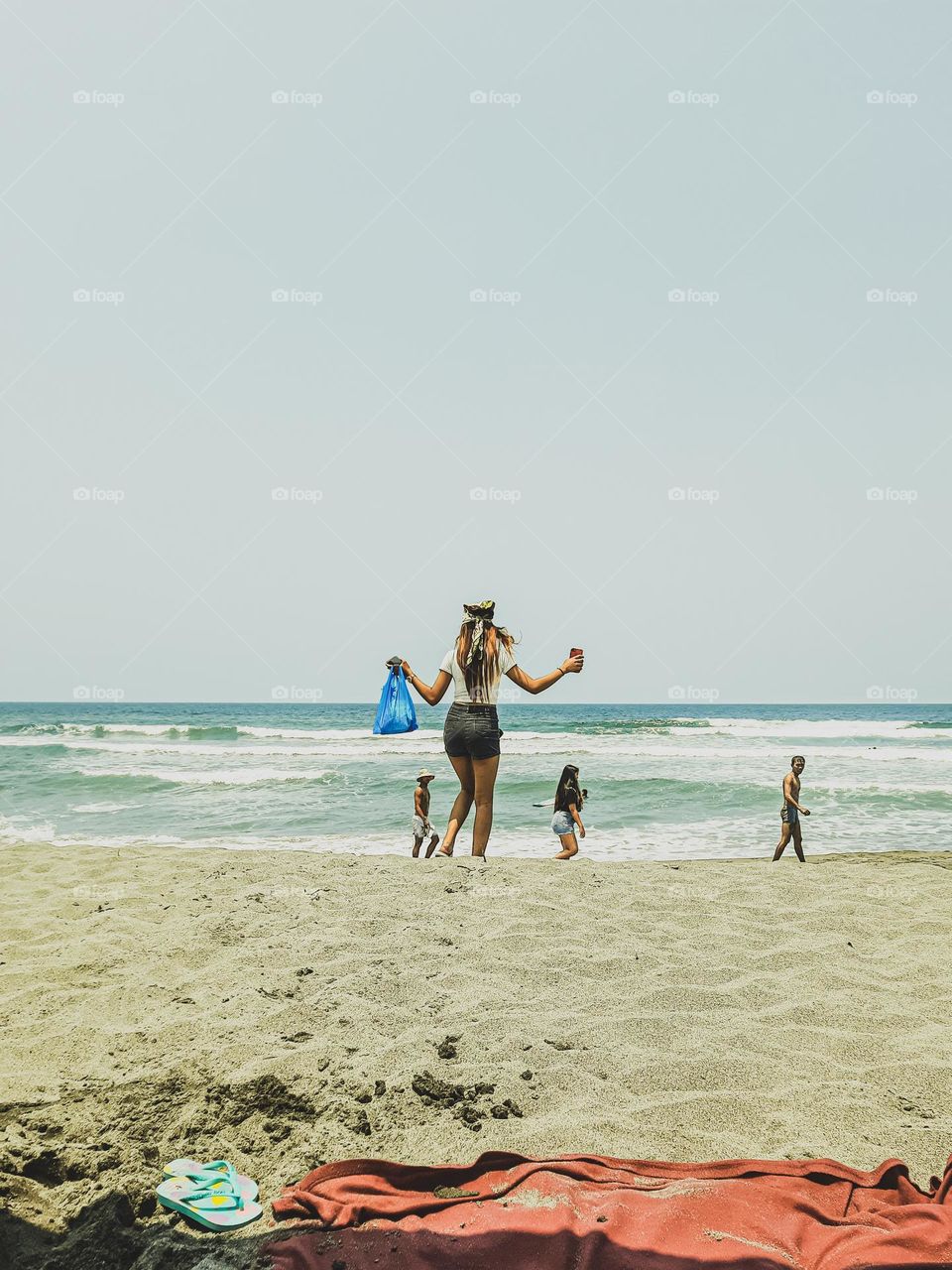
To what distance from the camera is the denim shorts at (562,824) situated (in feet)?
32.3

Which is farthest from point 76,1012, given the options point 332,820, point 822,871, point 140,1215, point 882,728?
point 882,728

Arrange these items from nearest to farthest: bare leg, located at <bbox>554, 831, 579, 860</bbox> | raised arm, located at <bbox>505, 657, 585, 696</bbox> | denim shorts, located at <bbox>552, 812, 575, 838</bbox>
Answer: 1. raised arm, located at <bbox>505, 657, 585, 696</bbox>
2. bare leg, located at <bbox>554, 831, 579, 860</bbox>
3. denim shorts, located at <bbox>552, 812, 575, 838</bbox>

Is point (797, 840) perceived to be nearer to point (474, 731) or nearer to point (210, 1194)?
point (474, 731)

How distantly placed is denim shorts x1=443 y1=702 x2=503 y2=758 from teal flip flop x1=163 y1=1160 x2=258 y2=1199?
430 cm

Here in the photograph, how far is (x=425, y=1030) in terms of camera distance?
13.2 feet

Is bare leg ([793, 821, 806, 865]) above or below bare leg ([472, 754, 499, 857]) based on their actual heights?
below

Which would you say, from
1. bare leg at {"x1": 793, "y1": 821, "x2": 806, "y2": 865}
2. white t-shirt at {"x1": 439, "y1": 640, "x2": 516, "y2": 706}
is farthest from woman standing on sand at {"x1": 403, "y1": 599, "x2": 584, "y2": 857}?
bare leg at {"x1": 793, "y1": 821, "x2": 806, "y2": 865}

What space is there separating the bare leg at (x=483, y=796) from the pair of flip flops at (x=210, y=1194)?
431 cm

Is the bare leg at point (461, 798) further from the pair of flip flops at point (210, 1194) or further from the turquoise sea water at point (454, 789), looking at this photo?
the pair of flip flops at point (210, 1194)

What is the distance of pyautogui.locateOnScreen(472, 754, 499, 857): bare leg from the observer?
7082 millimetres

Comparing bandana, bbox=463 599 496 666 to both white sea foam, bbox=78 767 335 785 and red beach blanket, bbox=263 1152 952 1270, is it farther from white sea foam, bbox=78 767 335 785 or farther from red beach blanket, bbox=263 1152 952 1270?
white sea foam, bbox=78 767 335 785

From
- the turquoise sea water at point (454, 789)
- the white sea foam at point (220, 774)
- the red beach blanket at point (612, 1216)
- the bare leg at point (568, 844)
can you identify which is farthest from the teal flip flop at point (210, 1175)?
the white sea foam at point (220, 774)

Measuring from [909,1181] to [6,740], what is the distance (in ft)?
129

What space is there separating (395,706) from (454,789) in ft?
35.0
